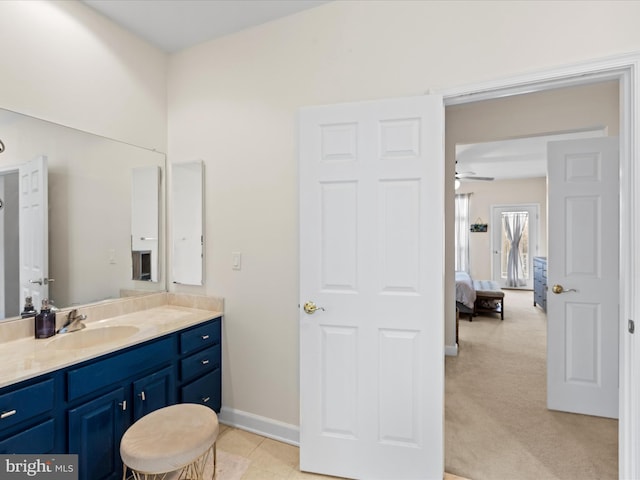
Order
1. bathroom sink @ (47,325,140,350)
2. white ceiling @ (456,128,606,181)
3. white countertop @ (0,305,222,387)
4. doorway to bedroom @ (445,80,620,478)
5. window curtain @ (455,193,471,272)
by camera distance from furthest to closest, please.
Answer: window curtain @ (455,193,471,272)
white ceiling @ (456,128,606,181)
doorway to bedroom @ (445,80,620,478)
bathroom sink @ (47,325,140,350)
white countertop @ (0,305,222,387)

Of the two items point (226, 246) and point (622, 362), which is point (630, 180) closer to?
point (622, 362)

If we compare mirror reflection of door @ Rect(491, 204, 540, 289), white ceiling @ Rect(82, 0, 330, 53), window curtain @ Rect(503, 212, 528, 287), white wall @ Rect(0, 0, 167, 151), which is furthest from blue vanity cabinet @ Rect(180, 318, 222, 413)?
window curtain @ Rect(503, 212, 528, 287)

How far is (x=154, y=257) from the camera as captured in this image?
2.55 m

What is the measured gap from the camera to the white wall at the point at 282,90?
1668 mm

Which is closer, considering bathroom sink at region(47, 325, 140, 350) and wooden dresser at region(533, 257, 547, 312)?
bathroom sink at region(47, 325, 140, 350)

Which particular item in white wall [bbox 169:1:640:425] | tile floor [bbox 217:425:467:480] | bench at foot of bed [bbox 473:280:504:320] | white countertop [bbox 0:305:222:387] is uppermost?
white wall [bbox 169:1:640:425]

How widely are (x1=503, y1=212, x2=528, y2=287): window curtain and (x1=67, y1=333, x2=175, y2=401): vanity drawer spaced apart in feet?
27.4

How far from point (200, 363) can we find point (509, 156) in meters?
5.64

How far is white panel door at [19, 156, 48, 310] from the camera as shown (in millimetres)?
1812

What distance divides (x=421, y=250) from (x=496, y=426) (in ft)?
5.35

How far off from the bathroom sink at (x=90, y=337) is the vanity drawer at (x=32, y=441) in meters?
0.47

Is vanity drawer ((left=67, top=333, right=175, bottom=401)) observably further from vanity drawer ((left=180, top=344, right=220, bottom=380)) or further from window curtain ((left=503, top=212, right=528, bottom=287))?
window curtain ((left=503, top=212, right=528, bottom=287))

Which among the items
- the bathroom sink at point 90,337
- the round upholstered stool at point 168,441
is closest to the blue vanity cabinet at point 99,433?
the round upholstered stool at point 168,441

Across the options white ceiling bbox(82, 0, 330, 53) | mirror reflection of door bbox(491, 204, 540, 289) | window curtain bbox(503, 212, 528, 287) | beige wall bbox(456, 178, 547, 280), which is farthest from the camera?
window curtain bbox(503, 212, 528, 287)
